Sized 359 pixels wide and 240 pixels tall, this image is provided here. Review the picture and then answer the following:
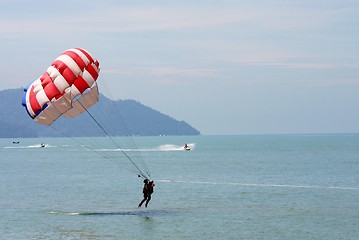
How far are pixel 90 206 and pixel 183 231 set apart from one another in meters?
14.4

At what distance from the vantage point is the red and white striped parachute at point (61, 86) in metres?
40.0

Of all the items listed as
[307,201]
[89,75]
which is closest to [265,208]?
[307,201]

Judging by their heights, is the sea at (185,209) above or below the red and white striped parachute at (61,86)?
below

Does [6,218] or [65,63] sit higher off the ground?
[65,63]

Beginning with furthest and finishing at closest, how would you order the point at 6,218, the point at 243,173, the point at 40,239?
the point at 243,173, the point at 6,218, the point at 40,239

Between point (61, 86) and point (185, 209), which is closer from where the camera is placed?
point (61, 86)

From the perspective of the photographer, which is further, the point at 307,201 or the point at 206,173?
the point at 206,173

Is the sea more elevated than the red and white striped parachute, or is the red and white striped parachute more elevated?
the red and white striped parachute

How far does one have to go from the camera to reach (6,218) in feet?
150

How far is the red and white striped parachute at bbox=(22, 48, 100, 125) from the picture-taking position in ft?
131

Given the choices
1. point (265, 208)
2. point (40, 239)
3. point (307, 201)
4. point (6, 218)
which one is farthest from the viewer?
point (307, 201)

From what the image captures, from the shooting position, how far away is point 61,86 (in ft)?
131

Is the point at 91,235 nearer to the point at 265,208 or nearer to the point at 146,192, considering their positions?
the point at 146,192

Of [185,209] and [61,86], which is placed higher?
[61,86]
